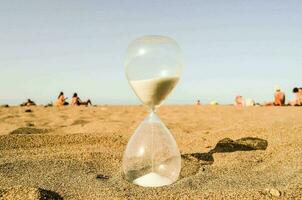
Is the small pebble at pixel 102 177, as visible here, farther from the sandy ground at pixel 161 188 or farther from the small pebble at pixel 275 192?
the small pebble at pixel 275 192

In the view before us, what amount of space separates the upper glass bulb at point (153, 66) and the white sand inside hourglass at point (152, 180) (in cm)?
78

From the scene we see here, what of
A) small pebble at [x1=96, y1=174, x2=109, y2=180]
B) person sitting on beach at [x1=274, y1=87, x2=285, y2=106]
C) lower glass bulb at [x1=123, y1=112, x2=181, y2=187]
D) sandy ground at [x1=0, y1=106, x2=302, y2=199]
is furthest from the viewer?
person sitting on beach at [x1=274, y1=87, x2=285, y2=106]

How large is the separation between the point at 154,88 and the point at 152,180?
0.92 metres

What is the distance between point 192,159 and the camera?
4887mm

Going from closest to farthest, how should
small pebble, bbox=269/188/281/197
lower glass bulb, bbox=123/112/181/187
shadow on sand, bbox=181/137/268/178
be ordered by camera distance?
small pebble, bbox=269/188/281/197, lower glass bulb, bbox=123/112/181/187, shadow on sand, bbox=181/137/268/178

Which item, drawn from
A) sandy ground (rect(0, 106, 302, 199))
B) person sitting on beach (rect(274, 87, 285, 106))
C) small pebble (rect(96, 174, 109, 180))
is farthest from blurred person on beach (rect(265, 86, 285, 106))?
small pebble (rect(96, 174, 109, 180))

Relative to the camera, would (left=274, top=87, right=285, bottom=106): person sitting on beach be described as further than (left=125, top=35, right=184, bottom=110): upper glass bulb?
Yes

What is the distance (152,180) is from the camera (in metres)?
3.74

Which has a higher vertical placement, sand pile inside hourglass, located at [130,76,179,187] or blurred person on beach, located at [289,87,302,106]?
sand pile inside hourglass, located at [130,76,179,187]

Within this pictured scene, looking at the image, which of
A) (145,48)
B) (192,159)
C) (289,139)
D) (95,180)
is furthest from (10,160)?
(289,139)

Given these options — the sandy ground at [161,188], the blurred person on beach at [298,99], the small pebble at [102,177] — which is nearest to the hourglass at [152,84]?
the sandy ground at [161,188]

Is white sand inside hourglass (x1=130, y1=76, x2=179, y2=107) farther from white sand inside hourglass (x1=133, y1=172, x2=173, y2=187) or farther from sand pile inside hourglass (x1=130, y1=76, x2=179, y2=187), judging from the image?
white sand inside hourglass (x1=133, y1=172, x2=173, y2=187)

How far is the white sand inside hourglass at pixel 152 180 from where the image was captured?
146 inches

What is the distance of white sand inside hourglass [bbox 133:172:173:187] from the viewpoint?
3.71m
